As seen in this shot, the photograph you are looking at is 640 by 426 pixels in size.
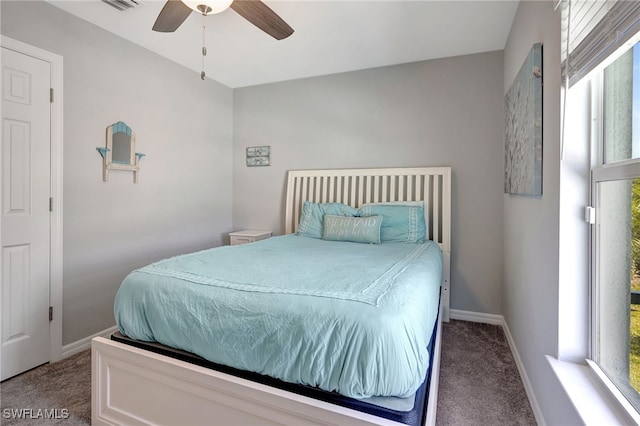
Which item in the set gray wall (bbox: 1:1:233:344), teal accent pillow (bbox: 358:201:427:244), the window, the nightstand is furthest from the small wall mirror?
the window

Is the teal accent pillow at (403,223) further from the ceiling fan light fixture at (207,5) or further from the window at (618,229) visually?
the ceiling fan light fixture at (207,5)

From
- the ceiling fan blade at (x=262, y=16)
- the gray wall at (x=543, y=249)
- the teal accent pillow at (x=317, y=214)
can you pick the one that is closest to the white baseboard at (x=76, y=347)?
the teal accent pillow at (x=317, y=214)

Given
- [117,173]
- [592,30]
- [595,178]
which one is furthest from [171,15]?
[595,178]

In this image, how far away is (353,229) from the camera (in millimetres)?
2707

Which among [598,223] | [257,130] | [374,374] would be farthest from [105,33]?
[598,223]

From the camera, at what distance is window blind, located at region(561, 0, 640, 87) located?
91 centimetres

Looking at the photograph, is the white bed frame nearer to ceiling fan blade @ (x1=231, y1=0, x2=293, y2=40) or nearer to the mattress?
the mattress

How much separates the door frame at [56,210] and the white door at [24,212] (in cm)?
3

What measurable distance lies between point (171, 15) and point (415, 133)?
2.31 metres

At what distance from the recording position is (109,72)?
99.4 inches

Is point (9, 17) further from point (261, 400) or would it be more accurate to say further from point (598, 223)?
point (598, 223)

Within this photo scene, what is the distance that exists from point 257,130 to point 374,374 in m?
3.39

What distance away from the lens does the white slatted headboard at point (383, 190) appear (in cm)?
288

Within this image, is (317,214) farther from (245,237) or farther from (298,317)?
(298,317)
